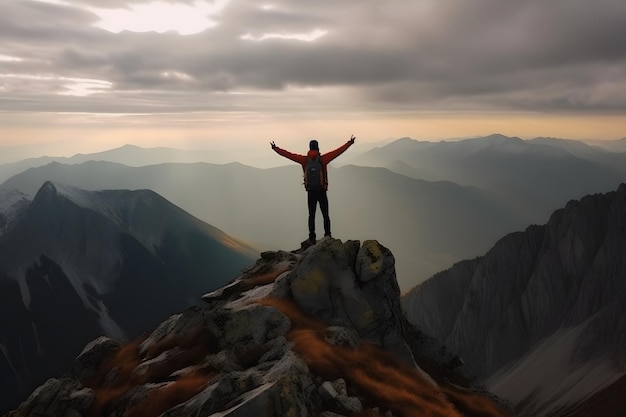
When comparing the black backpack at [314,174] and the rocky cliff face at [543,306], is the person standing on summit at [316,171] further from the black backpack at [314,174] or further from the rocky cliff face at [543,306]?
the rocky cliff face at [543,306]

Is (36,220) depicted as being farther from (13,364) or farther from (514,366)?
(514,366)

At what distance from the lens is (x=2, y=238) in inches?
6083

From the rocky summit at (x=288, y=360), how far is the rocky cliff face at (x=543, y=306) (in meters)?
109

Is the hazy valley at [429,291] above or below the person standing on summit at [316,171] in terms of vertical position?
below

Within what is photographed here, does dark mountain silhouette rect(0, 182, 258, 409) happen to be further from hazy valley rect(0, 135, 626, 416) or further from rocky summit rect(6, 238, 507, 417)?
rocky summit rect(6, 238, 507, 417)

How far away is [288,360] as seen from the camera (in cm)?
1662

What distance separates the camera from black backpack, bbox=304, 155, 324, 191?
27031 mm

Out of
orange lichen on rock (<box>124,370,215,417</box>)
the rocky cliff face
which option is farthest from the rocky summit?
the rocky cliff face

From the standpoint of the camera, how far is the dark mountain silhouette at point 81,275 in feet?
425

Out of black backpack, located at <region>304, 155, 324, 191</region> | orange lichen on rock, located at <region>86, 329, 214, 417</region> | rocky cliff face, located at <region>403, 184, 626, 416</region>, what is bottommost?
rocky cliff face, located at <region>403, 184, 626, 416</region>

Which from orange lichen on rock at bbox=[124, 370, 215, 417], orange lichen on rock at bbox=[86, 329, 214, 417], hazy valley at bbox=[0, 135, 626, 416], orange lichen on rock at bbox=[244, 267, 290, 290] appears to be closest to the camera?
orange lichen on rock at bbox=[124, 370, 215, 417]

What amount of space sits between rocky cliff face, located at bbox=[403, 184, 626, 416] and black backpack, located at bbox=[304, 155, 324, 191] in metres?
112

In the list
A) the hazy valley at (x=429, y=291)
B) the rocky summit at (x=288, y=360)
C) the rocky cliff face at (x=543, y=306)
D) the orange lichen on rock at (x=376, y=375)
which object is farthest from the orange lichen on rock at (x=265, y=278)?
the rocky cliff face at (x=543, y=306)

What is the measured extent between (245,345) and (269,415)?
22.9 feet
